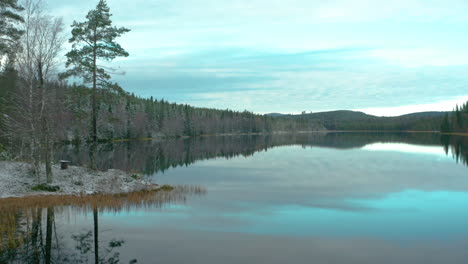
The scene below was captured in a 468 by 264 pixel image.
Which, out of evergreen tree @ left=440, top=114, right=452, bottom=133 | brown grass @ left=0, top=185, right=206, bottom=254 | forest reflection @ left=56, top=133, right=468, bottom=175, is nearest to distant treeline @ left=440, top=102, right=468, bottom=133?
evergreen tree @ left=440, top=114, right=452, bottom=133

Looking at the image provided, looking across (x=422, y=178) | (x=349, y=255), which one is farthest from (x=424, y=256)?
(x=422, y=178)

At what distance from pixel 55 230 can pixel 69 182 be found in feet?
32.6

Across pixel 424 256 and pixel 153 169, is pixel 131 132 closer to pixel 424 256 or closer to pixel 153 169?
pixel 153 169

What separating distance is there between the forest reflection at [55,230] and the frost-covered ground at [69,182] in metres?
1.59

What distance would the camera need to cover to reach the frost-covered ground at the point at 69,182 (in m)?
20.5

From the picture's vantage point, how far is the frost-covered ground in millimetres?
20531

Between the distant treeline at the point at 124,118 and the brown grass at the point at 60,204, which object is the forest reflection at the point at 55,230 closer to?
the brown grass at the point at 60,204

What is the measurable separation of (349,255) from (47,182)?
18507 mm

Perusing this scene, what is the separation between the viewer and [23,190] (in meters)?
20.3

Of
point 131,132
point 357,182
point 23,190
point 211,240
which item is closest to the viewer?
point 211,240

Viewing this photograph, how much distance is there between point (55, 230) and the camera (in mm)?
13703

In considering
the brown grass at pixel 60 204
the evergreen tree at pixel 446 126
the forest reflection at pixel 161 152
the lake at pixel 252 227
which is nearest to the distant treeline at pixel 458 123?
the evergreen tree at pixel 446 126

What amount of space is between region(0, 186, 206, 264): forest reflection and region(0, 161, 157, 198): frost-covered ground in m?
1.59

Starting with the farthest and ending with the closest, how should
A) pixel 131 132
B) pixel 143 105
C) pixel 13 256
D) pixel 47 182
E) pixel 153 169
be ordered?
1. pixel 143 105
2. pixel 131 132
3. pixel 153 169
4. pixel 47 182
5. pixel 13 256
